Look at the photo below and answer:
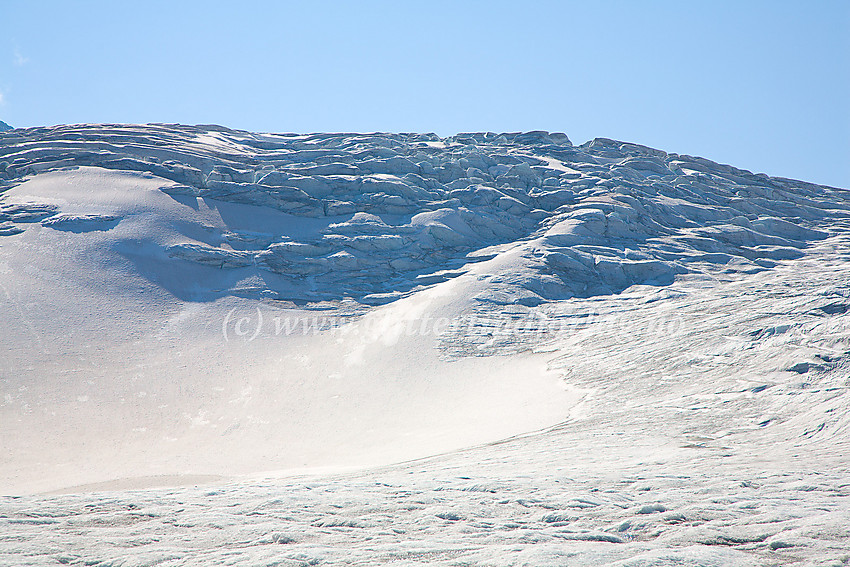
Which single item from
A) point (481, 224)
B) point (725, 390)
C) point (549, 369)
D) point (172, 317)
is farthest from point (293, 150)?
point (725, 390)

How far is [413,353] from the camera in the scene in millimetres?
33656

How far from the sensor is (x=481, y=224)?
49.4 metres

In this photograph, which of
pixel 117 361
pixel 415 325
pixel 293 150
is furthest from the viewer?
pixel 293 150

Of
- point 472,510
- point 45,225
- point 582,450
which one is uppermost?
point 45,225

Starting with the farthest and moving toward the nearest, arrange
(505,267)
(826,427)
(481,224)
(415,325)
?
1. (481,224)
2. (505,267)
3. (415,325)
4. (826,427)

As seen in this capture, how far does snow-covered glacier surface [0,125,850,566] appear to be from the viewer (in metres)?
8.98

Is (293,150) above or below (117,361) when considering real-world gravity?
above

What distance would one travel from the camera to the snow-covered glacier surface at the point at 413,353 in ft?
29.5

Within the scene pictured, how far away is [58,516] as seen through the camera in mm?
9734

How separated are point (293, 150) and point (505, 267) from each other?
105ft

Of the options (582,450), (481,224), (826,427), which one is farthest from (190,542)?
(481,224)

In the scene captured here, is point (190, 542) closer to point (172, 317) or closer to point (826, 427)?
point (826, 427)

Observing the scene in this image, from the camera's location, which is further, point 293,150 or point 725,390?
point 293,150

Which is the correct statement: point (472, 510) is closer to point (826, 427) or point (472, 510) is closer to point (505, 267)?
point (826, 427)
